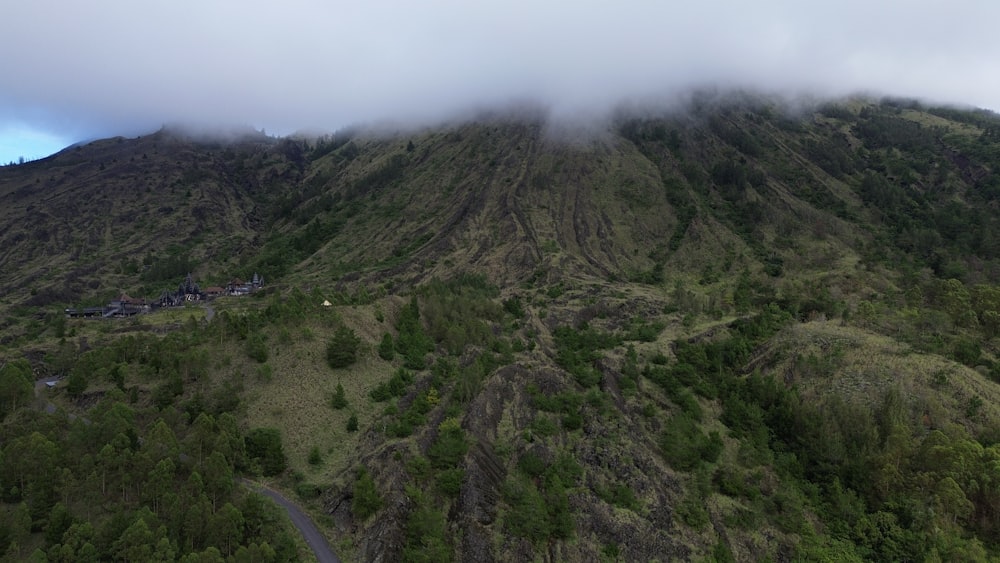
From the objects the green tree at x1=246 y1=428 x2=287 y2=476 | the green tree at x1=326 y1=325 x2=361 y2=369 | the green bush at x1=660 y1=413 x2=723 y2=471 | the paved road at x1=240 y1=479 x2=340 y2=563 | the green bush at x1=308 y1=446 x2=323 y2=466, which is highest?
the green tree at x1=326 y1=325 x2=361 y2=369

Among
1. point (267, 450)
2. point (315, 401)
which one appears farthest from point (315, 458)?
point (315, 401)

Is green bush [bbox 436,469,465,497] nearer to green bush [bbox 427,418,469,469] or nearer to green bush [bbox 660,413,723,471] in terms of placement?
green bush [bbox 427,418,469,469]

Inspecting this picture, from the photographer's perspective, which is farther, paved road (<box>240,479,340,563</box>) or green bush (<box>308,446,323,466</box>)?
green bush (<box>308,446,323,466</box>)

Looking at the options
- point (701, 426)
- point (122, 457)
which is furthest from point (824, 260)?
point (122, 457)

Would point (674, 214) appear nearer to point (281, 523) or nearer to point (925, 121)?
point (925, 121)

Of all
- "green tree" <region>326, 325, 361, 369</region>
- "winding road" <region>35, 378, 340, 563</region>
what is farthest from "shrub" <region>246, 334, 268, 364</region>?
"winding road" <region>35, 378, 340, 563</region>
